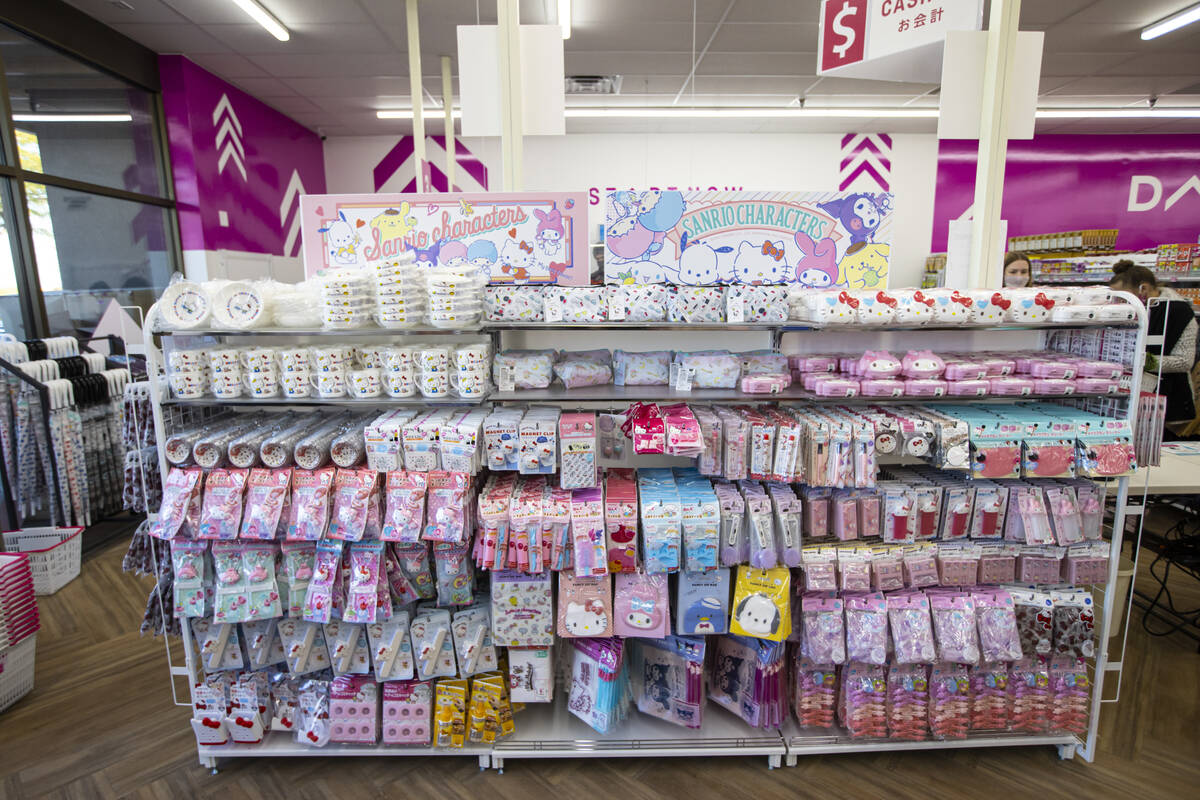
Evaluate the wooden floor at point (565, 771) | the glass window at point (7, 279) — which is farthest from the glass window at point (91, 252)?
the wooden floor at point (565, 771)

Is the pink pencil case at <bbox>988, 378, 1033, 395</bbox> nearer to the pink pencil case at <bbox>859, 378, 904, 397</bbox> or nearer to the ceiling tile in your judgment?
the pink pencil case at <bbox>859, 378, 904, 397</bbox>

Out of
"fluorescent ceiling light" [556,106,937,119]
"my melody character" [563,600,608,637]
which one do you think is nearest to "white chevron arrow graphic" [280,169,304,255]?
"fluorescent ceiling light" [556,106,937,119]

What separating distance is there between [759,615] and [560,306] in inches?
54.0

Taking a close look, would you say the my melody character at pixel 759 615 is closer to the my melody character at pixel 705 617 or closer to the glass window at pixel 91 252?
the my melody character at pixel 705 617

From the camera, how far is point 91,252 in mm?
5227

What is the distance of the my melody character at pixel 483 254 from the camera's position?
2.64 meters

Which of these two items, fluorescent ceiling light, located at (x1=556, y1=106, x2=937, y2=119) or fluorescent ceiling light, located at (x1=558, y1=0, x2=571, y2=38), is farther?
fluorescent ceiling light, located at (x1=556, y1=106, x2=937, y2=119)

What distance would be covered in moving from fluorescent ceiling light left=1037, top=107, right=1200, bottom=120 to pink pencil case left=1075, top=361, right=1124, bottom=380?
7203 mm

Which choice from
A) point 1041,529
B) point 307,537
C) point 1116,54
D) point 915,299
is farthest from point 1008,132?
point 1116,54

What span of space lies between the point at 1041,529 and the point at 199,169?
7.03 metres

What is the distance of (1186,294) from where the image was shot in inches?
281

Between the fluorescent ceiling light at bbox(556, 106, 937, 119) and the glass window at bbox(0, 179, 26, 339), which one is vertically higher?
the fluorescent ceiling light at bbox(556, 106, 937, 119)

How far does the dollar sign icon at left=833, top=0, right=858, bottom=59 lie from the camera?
2807mm

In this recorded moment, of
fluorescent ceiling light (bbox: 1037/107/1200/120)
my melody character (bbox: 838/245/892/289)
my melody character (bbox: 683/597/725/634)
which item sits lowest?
my melody character (bbox: 683/597/725/634)
